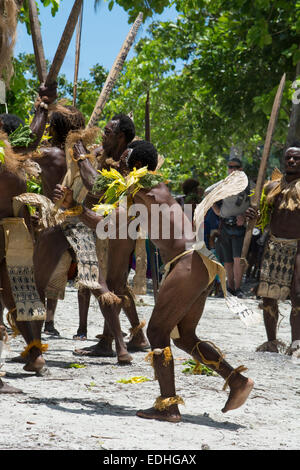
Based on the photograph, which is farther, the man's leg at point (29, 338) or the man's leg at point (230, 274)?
the man's leg at point (230, 274)

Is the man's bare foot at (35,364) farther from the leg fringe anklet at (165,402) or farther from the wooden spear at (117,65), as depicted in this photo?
the wooden spear at (117,65)

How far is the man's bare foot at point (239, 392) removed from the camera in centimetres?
470

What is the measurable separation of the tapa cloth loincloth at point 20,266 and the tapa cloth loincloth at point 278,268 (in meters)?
2.52

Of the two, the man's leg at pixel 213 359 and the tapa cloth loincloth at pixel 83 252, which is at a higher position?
→ the tapa cloth loincloth at pixel 83 252

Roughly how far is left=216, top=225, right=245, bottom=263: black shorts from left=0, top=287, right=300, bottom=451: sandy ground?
478cm

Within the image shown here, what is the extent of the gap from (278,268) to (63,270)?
79.9 inches

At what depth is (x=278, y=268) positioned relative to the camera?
7.30 meters

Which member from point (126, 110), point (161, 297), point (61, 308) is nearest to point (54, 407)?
point (161, 297)

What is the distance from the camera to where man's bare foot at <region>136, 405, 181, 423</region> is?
4570 mm

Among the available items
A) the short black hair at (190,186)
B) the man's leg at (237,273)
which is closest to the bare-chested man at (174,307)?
the man's leg at (237,273)

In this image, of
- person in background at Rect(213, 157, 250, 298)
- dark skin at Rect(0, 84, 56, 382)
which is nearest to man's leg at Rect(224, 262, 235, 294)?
person in background at Rect(213, 157, 250, 298)

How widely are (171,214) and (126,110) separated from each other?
17934mm

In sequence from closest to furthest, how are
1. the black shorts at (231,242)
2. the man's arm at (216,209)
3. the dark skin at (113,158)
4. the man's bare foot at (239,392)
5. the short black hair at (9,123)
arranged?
1. the man's bare foot at (239,392)
2. the short black hair at (9,123)
3. the dark skin at (113,158)
4. the black shorts at (231,242)
5. the man's arm at (216,209)

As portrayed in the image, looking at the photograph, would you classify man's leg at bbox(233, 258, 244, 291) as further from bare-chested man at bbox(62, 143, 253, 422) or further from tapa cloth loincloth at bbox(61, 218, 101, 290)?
bare-chested man at bbox(62, 143, 253, 422)
